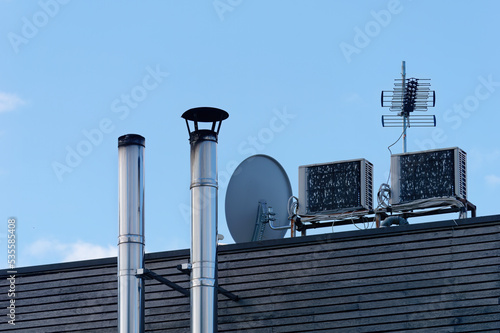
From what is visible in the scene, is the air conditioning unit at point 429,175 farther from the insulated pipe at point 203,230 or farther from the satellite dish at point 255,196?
the insulated pipe at point 203,230

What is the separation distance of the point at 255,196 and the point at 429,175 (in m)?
2.87

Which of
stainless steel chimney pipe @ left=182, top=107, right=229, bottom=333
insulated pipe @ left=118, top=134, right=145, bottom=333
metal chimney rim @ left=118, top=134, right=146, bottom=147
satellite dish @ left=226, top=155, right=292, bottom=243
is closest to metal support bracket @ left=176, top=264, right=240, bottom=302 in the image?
stainless steel chimney pipe @ left=182, top=107, right=229, bottom=333

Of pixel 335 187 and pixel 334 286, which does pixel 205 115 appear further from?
pixel 334 286

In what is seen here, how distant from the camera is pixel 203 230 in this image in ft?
49.0

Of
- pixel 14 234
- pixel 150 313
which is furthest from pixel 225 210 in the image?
pixel 14 234

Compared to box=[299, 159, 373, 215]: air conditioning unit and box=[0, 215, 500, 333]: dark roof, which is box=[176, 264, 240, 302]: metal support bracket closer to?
box=[0, 215, 500, 333]: dark roof

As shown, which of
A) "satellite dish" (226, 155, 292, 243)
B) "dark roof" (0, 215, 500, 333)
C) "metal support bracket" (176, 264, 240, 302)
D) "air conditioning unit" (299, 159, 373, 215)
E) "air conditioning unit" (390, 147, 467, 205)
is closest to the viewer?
"dark roof" (0, 215, 500, 333)

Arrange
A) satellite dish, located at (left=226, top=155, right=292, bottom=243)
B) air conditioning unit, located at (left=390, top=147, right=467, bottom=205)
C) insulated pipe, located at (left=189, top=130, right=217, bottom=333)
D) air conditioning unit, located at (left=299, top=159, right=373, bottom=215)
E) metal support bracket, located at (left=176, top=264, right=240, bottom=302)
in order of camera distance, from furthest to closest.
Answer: satellite dish, located at (left=226, top=155, right=292, bottom=243) < air conditioning unit, located at (left=299, top=159, right=373, bottom=215) < air conditioning unit, located at (left=390, top=147, right=467, bottom=205) < metal support bracket, located at (left=176, top=264, right=240, bottom=302) < insulated pipe, located at (left=189, top=130, right=217, bottom=333)

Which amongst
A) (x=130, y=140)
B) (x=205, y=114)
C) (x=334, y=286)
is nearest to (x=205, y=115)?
(x=205, y=114)

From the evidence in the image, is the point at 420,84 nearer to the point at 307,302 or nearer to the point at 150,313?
the point at 307,302

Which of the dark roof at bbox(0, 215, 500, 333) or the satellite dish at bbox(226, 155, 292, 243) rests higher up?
the satellite dish at bbox(226, 155, 292, 243)

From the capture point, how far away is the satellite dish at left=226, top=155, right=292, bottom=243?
16.7m

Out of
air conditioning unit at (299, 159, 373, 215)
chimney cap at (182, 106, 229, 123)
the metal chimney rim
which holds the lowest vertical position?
air conditioning unit at (299, 159, 373, 215)

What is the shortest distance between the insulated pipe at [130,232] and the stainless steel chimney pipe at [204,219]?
0.77 metres
